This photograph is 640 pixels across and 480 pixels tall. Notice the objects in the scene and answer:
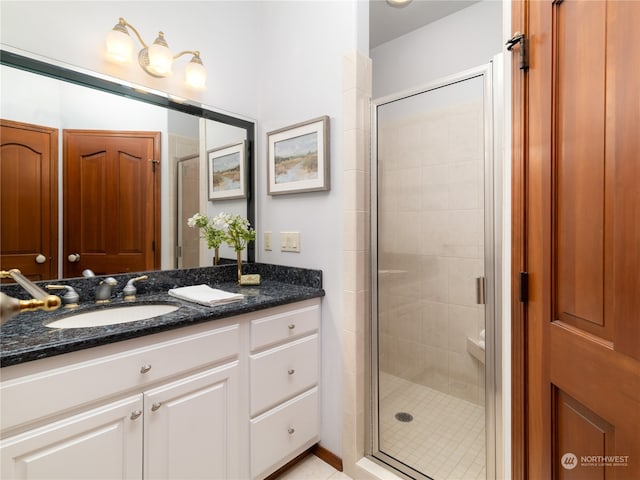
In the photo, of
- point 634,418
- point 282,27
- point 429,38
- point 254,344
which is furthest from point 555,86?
point 429,38

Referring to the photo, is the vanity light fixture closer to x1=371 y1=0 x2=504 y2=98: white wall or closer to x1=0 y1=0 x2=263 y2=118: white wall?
x1=0 y1=0 x2=263 y2=118: white wall

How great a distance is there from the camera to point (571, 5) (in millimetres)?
802

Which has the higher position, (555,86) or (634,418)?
(555,86)

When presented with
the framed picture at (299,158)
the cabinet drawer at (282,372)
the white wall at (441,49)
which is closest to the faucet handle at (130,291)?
the cabinet drawer at (282,372)

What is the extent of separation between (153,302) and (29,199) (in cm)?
63

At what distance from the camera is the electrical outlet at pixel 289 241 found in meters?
1.78

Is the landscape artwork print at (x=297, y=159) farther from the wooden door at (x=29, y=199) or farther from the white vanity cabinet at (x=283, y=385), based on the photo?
the wooden door at (x=29, y=199)

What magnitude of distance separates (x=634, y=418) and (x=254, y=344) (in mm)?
1165

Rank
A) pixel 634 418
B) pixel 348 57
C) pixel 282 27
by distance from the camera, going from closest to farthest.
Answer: pixel 634 418 → pixel 348 57 → pixel 282 27

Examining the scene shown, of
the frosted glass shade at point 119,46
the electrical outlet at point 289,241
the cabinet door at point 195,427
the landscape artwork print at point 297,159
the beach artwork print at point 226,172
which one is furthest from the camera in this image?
the beach artwork print at point 226,172

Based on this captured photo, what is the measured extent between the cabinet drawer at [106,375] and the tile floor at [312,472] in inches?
31.0

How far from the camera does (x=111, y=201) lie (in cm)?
152

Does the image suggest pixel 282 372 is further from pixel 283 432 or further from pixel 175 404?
pixel 175 404

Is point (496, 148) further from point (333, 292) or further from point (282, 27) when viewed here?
point (282, 27)
